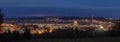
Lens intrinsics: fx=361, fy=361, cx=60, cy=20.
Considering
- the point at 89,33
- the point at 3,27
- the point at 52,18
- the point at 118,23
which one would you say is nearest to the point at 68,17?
the point at 52,18

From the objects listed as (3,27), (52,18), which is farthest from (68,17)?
(3,27)

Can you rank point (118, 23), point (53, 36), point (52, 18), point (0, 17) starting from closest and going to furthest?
point (0, 17) < point (53, 36) < point (118, 23) < point (52, 18)

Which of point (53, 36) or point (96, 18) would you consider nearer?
point (53, 36)

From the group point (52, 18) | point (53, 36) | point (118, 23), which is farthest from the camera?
point (52, 18)

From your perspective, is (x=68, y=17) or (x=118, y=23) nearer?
(x=118, y=23)

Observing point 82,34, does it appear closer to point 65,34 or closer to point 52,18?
point 65,34

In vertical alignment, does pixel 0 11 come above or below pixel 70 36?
above

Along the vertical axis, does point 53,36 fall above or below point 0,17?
below

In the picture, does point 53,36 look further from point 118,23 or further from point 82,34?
point 118,23

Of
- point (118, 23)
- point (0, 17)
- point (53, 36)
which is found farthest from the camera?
point (118, 23)
